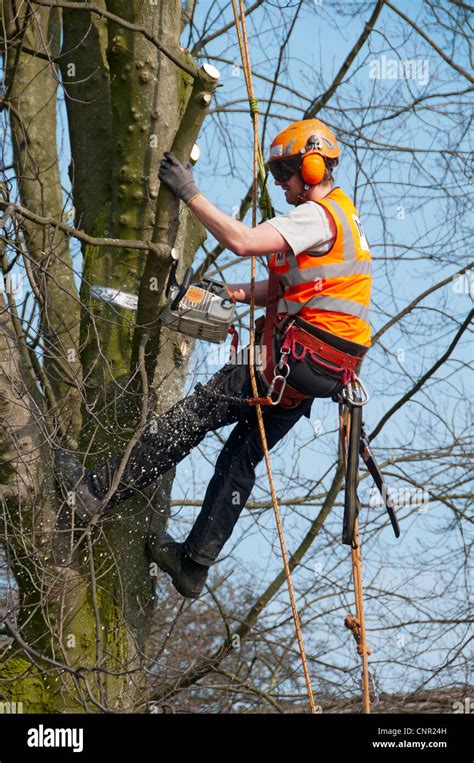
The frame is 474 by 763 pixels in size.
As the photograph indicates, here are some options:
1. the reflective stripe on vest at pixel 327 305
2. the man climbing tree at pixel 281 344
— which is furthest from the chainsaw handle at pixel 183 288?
the reflective stripe on vest at pixel 327 305

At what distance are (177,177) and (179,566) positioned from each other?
1.67 meters

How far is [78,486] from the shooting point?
465cm

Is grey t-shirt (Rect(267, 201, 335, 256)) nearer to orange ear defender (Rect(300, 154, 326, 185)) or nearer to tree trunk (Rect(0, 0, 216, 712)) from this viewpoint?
orange ear defender (Rect(300, 154, 326, 185))

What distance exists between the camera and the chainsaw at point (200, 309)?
4.54 metres

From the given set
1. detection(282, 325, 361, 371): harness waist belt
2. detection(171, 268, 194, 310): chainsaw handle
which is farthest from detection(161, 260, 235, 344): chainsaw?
detection(282, 325, 361, 371): harness waist belt

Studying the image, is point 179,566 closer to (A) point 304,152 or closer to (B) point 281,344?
(B) point 281,344

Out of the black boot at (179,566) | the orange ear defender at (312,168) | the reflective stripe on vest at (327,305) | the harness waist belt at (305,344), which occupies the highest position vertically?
the orange ear defender at (312,168)

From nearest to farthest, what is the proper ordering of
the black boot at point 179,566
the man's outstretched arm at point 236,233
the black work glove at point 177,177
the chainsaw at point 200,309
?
the man's outstretched arm at point 236,233 → the black work glove at point 177,177 → the chainsaw at point 200,309 → the black boot at point 179,566

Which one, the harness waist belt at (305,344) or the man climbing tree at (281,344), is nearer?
the man climbing tree at (281,344)

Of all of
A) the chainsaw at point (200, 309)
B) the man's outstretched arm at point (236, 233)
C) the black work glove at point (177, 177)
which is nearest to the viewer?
the man's outstretched arm at point (236, 233)

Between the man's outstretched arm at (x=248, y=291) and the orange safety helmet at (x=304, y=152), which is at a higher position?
the orange safety helmet at (x=304, y=152)

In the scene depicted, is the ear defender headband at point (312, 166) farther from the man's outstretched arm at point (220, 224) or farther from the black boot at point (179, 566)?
the black boot at point (179, 566)
